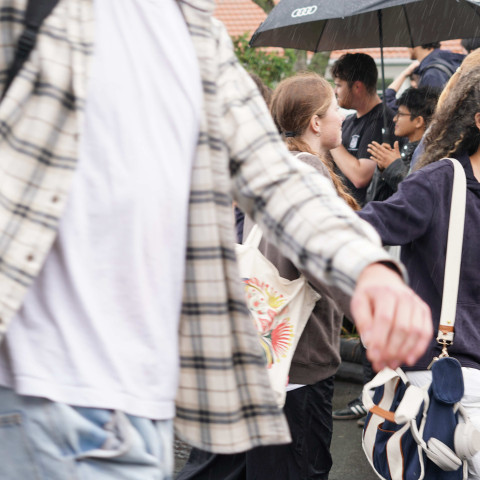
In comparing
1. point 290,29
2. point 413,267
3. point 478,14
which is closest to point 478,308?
point 413,267

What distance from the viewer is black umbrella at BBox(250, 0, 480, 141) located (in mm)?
6520

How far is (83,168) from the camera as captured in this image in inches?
62.0

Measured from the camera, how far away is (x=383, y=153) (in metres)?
5.75

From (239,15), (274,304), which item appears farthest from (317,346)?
(239,15)

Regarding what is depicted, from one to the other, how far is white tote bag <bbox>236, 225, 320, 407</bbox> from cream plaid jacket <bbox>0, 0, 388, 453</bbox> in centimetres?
135

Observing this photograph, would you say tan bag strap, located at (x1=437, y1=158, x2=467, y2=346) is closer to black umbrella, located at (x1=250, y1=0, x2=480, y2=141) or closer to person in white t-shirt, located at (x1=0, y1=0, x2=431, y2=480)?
person in white t-shirt, located at (x1=0, y1=0, x2=431, y2=480)

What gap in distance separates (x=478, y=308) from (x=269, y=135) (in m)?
1.55

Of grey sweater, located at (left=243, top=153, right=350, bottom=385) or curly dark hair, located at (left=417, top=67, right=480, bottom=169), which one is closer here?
curly dark hair, located at (left=417, top=67, right=480, bottom=169)

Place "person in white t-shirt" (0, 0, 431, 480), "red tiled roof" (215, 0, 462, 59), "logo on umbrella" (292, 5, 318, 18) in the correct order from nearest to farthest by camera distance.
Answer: "person in white t-shirt" (0, 0, 431, 480) → "logo on umbrella" (292, 5, 318, 18) → "red tiled roof" (215, 0, 462, 59)

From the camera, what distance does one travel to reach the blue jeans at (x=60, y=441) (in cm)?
153

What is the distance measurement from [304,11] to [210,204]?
4.65 meters

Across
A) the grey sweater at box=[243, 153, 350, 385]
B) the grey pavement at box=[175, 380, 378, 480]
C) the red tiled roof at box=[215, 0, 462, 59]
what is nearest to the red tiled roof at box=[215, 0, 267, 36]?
the red tiled roof at box=[215, 0, 462, 59]

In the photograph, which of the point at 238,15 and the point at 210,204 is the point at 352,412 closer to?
the point at 210,204

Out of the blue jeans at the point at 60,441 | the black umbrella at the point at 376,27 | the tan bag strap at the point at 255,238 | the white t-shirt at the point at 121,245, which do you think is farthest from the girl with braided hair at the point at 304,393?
the black umbrella at the point at 376,27
